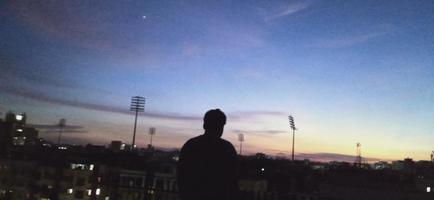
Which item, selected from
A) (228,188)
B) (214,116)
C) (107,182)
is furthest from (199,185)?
(107,182)

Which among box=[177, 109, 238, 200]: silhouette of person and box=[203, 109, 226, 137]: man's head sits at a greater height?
box=[203, 109, 226, 137]: man's head

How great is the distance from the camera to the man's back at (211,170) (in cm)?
290

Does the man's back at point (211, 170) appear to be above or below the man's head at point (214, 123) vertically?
below

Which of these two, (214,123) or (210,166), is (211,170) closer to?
(210,166)

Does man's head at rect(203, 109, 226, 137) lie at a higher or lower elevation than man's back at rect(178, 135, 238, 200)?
higher

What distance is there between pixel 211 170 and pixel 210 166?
0.11 ft

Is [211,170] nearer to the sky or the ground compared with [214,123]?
nearer to the ground

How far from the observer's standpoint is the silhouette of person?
2.90 metres

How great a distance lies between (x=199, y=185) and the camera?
2936 mm

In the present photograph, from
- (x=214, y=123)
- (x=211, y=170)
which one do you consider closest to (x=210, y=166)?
(x=211, y=170)

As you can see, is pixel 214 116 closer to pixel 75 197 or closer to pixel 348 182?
pixel 348 182

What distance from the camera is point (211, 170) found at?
2.92 m

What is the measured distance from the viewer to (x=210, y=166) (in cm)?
291

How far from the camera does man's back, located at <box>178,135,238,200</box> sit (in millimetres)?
2902
